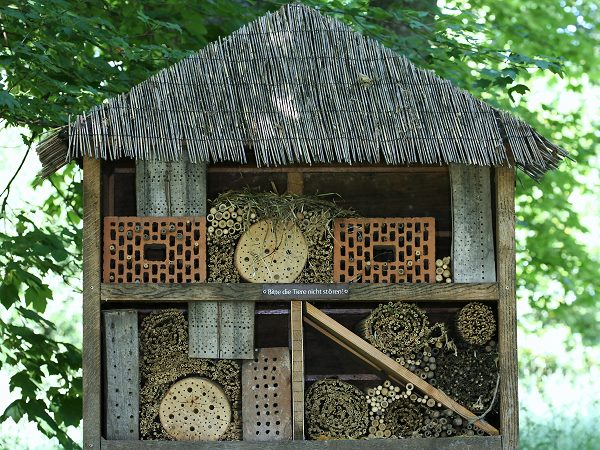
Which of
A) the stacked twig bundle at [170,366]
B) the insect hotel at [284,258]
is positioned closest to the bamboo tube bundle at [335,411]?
the insect hotel at [284,258]

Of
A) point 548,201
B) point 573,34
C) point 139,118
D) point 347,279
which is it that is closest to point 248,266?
point 347,279

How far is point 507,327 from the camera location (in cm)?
807

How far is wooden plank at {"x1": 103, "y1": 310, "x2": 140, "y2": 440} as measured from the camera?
7.93m

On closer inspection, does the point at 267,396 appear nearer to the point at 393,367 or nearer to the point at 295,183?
the point at 393,367

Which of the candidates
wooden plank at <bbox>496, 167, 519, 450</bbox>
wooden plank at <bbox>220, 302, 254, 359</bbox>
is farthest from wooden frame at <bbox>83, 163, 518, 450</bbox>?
wooden plank at <bbox>220, 302, 254, 359</bbox>

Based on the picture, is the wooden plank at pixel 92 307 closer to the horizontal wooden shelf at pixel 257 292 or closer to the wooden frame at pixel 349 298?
the wooden frame at pixel 349 298

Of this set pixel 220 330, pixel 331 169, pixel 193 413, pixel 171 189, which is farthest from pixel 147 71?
pixel 193 413

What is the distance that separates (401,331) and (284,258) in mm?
1007

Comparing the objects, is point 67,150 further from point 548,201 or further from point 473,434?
point 548,201

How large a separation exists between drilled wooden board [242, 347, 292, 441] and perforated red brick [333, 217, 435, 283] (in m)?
0.75

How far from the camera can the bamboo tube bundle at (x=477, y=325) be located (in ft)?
26.8

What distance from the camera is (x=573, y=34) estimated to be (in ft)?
52.5

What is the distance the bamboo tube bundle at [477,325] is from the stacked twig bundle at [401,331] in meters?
0.15

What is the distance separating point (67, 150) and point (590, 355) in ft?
55.3
